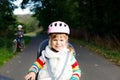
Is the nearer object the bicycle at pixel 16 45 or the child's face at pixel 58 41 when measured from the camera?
the child's face at pixel 58 41

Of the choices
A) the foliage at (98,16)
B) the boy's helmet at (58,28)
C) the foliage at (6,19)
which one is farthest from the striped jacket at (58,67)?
the foliage at (6,19)

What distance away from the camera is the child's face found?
182 inches

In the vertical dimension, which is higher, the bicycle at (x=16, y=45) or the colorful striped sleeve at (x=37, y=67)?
the colorful striped sleeve at (x=37, y=67)

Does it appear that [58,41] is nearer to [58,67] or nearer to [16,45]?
[58,67]

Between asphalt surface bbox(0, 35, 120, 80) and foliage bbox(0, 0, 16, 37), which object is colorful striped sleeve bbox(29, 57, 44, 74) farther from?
foliage bbox(0, 0, 16, 37)

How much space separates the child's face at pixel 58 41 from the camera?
4.63 meters

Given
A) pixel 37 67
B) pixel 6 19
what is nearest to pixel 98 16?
pixel 6 19

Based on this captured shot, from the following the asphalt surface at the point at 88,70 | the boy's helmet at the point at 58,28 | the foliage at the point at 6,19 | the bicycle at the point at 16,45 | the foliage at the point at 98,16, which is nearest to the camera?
the boy's helmet at the point at 58,28

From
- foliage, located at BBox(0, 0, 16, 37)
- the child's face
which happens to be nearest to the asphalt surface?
the child's face

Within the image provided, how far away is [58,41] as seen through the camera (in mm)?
4617

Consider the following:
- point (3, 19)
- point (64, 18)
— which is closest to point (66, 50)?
point (3, 19)

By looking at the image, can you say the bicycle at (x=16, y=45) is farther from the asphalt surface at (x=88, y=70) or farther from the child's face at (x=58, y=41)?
the child's face at (x=58, y=41)

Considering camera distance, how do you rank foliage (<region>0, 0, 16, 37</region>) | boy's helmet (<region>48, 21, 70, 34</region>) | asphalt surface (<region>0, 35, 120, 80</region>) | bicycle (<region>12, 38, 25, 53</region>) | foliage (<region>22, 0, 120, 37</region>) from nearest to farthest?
boy's helmet (<region>48, 21, 70, 34</region>)
asphalt surface (<region>0, 35, 120, 80</region>)
bicycle (<region>12, 38, 25, 53</region>)
foliage (<region>22, 0, 120, 37</region>)
foliage (<region>0, 0, 16, 37</region>)

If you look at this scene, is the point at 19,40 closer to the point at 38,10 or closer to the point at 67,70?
the point at 67,70
